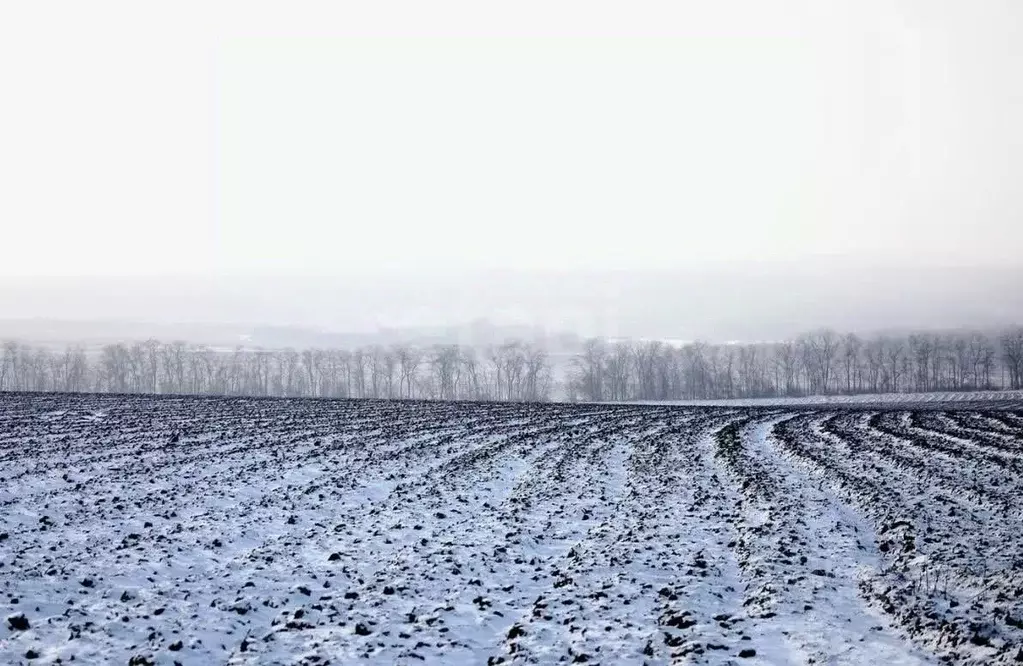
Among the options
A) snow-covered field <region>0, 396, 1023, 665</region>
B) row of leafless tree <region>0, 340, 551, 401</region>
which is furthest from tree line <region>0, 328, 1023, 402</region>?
snow-covered field <region>0, 396, 1023, 665</region>

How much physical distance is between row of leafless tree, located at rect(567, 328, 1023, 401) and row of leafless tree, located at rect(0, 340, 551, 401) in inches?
712

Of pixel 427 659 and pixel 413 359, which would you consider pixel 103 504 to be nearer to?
pixel 427 659

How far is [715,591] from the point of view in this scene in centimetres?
1283

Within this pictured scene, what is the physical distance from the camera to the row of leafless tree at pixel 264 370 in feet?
548

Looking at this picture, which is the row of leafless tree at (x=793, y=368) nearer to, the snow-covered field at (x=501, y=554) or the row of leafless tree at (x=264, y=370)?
the row of leafless tree at (x=264, y=370)

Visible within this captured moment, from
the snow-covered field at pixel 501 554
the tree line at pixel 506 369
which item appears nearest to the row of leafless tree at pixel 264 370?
the tree line at pixel 506 369

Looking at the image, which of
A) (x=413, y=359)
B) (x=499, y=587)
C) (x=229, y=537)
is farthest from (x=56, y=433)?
(x=413, y=359)

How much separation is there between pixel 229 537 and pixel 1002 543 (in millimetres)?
17916

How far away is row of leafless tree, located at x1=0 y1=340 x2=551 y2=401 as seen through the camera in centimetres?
16712

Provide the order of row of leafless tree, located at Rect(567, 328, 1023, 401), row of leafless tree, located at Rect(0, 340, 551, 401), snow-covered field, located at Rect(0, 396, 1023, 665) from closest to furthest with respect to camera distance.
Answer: snow-covered field, located at Rect(0, 396, 1023, 665) < row of leafless tree, located at Rect(567, 328, 1023, 401) < row of leafless tree, located at Rect(0, 340, 551, 401)

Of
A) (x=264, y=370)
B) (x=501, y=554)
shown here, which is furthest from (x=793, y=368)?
(x=501, y=554)

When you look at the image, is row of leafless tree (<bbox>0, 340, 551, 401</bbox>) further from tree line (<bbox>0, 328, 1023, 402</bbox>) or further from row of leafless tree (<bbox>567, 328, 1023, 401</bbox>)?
row of leafless tree (<bbox>567, 328, 1023, 401</bbox>)

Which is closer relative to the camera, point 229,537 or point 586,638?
point 586,638

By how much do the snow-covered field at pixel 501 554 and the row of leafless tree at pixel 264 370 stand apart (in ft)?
446
